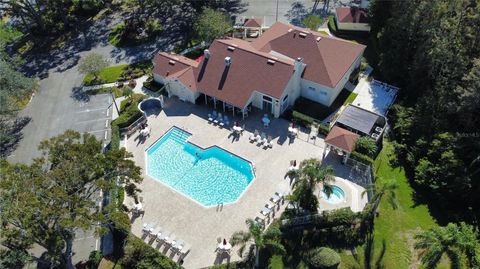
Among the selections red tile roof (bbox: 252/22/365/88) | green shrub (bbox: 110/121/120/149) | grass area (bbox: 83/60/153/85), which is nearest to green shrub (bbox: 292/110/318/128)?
red tile roof (bbox: 252/22/365/88)

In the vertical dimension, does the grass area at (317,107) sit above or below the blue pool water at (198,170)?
above

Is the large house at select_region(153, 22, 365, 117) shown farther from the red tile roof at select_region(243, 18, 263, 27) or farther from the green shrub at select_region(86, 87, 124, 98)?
the red tile roof at select_region(243, 18, 263, 27)

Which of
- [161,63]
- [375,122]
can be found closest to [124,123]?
[161,63]

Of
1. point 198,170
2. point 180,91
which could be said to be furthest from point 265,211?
point 180,91

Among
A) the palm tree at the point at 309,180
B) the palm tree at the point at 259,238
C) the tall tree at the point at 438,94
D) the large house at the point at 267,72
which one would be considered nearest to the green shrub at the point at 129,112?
the large house at the point at 267,72

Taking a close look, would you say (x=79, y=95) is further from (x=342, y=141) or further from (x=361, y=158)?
(x=361, y=158)

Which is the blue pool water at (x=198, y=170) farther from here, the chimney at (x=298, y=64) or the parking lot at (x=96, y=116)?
the chimney at (x=298, y=64)
